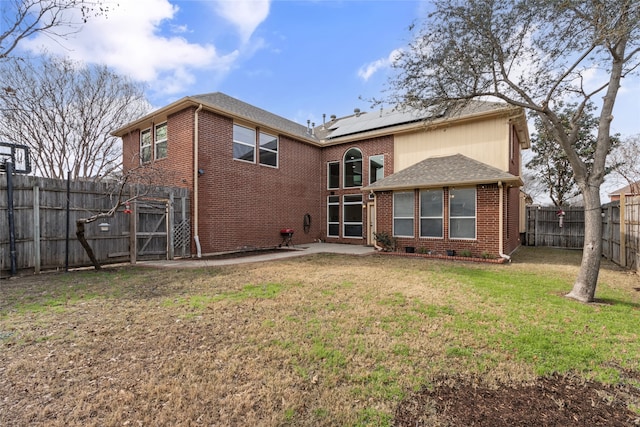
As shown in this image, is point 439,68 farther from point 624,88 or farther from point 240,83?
point 240,83

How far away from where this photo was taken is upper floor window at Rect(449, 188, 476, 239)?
10.0m

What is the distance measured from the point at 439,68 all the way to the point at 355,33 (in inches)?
139

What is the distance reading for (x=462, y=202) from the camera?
10219 millimetres

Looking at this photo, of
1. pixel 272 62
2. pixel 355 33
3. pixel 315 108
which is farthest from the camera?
pixel 315 108

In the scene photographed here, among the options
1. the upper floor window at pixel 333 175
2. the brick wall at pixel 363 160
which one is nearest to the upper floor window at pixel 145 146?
the brick wall at pixel 363 160

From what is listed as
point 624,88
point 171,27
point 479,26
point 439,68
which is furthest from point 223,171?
point 624,88

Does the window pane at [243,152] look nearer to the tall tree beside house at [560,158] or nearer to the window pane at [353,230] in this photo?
the window pane at [353,230]

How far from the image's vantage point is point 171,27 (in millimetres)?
9930

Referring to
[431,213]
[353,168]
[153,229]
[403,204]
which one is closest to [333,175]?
[353,168]

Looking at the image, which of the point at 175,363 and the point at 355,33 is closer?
the point at 175,363

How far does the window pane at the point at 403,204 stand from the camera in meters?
11.3

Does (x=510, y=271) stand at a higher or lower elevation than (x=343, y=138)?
lower

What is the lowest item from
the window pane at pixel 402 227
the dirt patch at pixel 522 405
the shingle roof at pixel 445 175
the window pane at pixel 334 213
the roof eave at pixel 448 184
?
the dirt patch at pixel 522 405

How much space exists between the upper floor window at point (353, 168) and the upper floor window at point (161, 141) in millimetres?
8365
